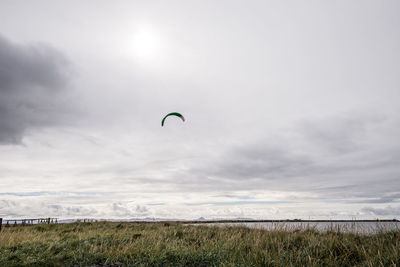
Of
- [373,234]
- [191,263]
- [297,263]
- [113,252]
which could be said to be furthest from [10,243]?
[373,234]

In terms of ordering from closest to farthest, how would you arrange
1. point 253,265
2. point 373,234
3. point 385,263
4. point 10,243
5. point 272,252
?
point 385,263 → point 253,265 → point 272,252 → point 373,234 → point 10,243

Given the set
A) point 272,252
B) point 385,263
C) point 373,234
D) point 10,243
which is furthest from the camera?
point 10,243

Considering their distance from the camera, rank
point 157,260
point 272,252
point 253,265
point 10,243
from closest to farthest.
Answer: point 253,265 → point 157,260 → point 272,252 → point 10,243

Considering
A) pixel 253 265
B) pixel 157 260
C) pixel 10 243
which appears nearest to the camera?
pixel 253 265

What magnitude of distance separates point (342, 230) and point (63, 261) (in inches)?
474

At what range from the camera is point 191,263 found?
832 centimetres

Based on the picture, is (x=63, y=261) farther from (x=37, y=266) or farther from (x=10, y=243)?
(x=10, y=243)

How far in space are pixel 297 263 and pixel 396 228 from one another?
22.6 feet

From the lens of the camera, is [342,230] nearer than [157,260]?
No

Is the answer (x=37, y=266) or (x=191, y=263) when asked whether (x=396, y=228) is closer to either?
(x=191, y=263)

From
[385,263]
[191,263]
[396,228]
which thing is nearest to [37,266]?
[191,263]

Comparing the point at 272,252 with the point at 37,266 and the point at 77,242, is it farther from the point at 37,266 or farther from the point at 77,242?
the point at 77,242

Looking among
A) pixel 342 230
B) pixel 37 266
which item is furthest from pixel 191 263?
pixel 342 230

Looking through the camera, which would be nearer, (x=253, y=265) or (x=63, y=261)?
(x=253, y=265)
